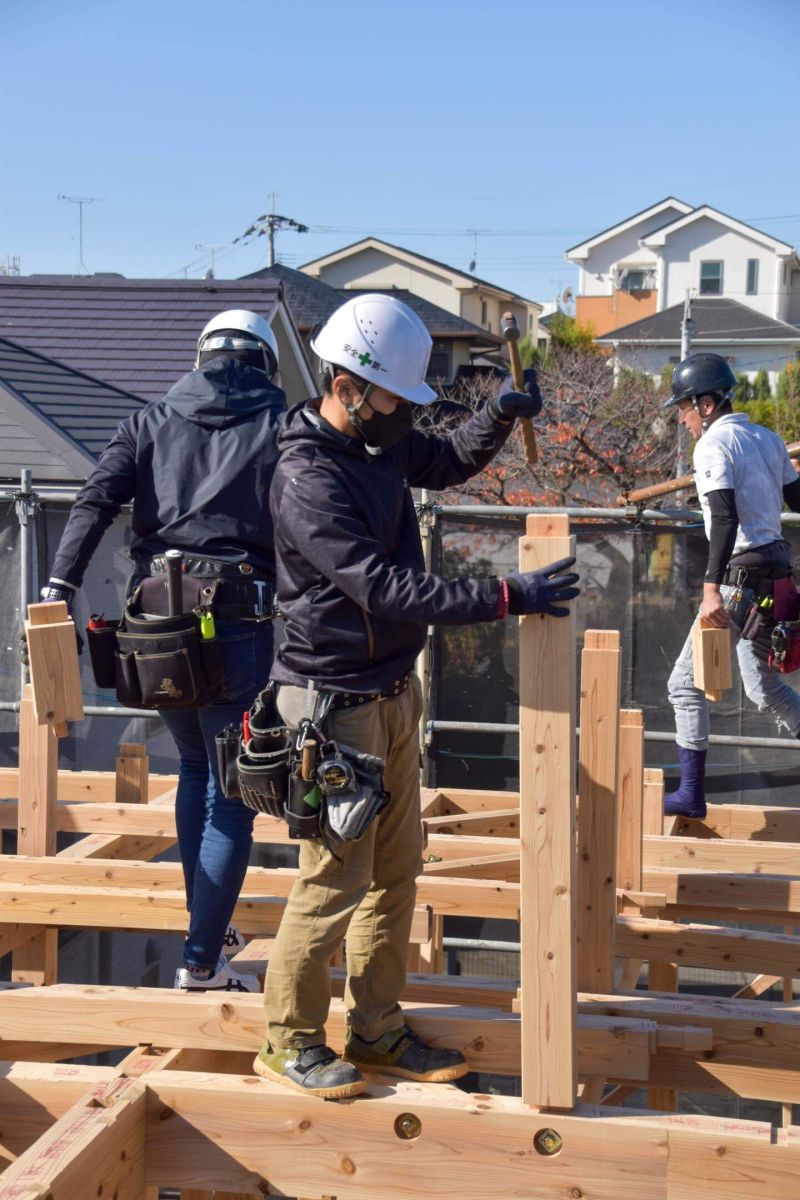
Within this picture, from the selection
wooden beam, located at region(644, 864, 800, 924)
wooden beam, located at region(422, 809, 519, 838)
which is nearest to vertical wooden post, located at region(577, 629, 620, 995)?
wooden beam, located at region(644, 864, 800, 924)

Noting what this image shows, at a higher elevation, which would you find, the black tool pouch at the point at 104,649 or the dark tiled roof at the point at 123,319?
the dark tiled roof at the point at 123,319

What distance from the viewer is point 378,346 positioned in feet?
10.1

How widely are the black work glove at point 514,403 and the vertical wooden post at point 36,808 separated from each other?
2.25 m

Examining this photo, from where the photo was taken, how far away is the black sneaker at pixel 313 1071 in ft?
10.1

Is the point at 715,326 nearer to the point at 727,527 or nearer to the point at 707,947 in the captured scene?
the point at 727,527

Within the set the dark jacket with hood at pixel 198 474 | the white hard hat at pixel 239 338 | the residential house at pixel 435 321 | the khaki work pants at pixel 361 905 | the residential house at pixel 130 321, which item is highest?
the residential house at pixel 435 321

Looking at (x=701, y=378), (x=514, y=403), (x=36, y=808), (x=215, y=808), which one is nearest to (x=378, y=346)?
(x=514, y=403)

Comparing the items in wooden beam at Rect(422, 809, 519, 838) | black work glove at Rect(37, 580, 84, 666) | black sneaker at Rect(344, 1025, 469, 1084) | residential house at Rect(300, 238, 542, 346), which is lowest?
wooden beam at Rect(422, 809, 519, 838)

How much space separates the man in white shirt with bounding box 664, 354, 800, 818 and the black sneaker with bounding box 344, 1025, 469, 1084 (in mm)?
2670

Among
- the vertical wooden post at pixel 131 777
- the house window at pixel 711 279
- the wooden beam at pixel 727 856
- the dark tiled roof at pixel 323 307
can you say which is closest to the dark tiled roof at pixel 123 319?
the vertical wooden post at pixel 131 777

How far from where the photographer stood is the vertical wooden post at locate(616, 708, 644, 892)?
4863mm

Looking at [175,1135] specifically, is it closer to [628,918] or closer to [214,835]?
[214,835]

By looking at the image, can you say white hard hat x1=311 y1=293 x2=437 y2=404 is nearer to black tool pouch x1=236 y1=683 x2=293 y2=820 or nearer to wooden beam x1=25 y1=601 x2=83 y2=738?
black tool pouch x1=236 y1=683 x2=293 y2=820

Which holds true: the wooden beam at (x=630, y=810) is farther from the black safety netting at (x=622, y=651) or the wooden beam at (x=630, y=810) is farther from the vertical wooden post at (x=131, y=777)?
the black safety netting at (x=622, y=651)
